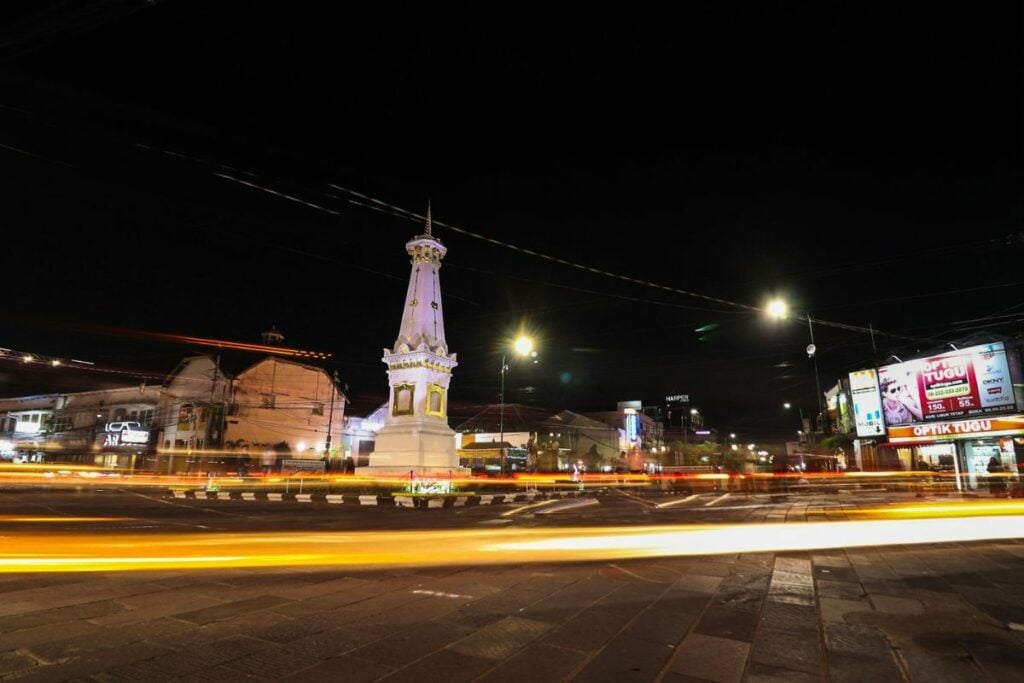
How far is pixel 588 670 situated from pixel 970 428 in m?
33.9

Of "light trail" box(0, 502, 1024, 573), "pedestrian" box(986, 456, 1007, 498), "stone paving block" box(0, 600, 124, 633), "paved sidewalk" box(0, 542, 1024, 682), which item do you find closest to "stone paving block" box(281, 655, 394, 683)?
"paved sidewalk" box(0, 542, 1024, 682)

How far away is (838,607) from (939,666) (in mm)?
1527

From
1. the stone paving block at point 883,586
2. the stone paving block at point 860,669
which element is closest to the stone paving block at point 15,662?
the stone paving block at point 860,669

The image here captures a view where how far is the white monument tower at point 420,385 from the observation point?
23594mm

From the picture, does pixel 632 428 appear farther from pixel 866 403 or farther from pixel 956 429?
pixel 956 429

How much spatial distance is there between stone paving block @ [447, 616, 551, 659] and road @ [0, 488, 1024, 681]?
0.02 m

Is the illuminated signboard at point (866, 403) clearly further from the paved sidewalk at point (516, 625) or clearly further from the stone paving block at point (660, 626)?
the stone paving block at point (660, 626)

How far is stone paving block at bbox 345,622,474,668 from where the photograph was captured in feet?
11.6

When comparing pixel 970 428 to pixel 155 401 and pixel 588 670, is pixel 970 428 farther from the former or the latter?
pixel 155 401

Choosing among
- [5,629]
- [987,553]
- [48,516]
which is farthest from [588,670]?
[48,516]

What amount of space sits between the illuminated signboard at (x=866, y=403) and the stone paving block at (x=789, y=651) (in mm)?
37200

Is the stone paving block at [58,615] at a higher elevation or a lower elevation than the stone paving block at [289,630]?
higher

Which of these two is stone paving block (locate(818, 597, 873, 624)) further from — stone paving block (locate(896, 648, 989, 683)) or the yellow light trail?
the yellow light trail

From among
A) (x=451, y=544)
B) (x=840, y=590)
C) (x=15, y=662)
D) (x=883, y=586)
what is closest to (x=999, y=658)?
(x=840, y=590)
